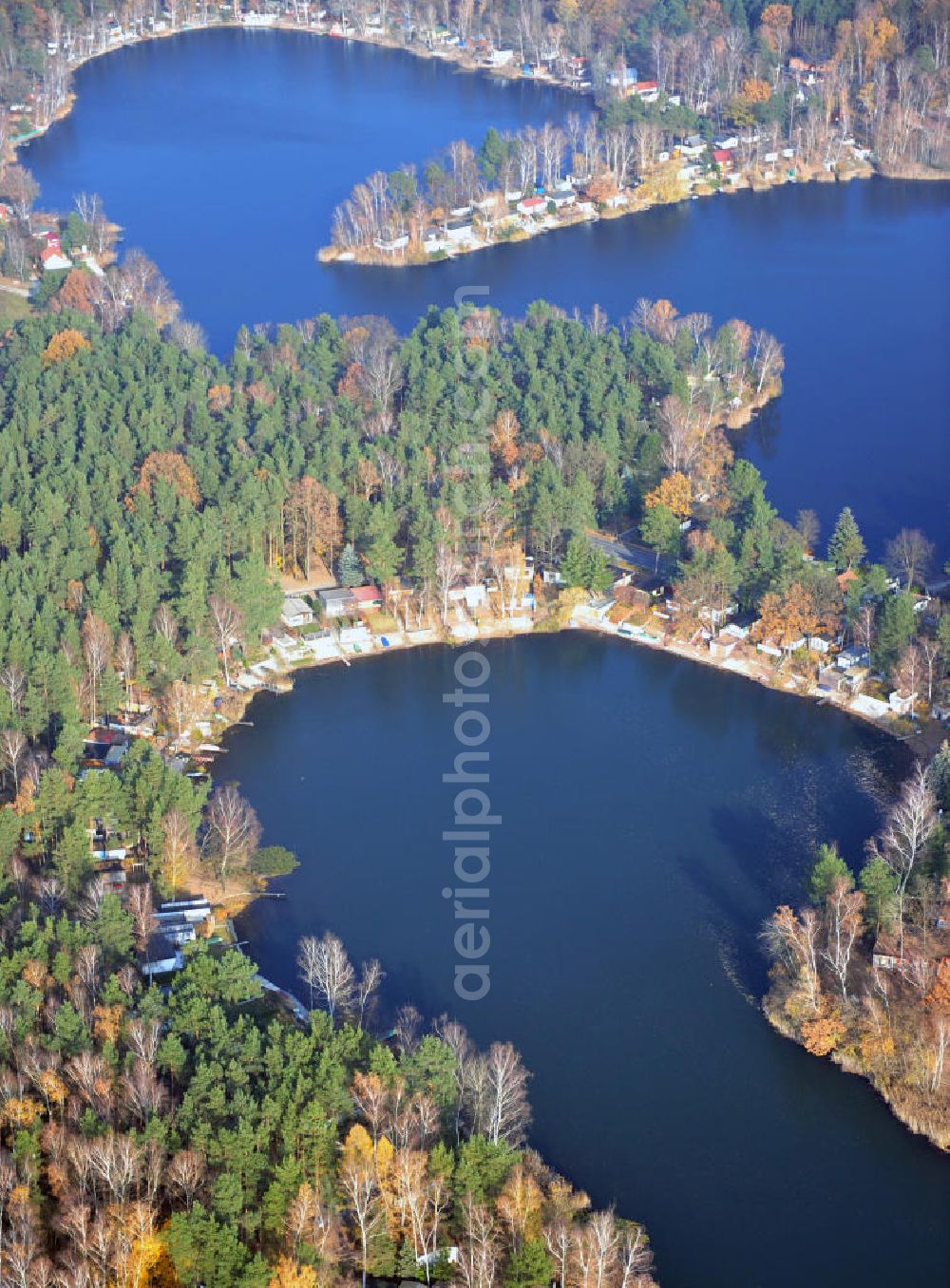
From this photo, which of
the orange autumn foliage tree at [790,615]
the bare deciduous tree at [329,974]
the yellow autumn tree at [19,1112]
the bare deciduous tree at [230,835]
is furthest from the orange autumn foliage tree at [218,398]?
the yellow autumn tree at [19,1112]

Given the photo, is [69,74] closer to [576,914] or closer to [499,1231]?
[576,914]

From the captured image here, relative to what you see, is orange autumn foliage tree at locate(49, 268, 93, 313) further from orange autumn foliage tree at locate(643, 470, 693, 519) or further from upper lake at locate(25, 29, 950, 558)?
orange autumn foliage tree at locate(643, 470, 693, 519)

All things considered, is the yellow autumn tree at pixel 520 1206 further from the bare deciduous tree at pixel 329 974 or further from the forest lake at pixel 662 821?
the bare deciduous tree at pixel 329 974

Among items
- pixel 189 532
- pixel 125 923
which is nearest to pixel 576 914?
pixel 125 923

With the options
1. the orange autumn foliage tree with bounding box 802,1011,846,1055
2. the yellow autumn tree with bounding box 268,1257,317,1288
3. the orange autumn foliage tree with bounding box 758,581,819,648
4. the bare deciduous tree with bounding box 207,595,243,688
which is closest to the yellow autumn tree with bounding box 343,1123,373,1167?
the yellow autumn tree with bounding box 268,1257,317,1288

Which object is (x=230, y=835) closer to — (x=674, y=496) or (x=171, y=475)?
(x=171, y=475)

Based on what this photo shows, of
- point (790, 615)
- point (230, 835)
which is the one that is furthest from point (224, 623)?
point (790, 615)
